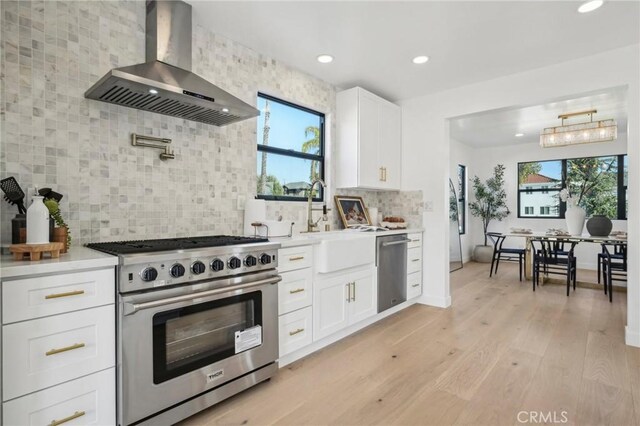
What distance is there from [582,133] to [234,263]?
4.72 meters

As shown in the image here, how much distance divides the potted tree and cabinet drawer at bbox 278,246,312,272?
5.95m

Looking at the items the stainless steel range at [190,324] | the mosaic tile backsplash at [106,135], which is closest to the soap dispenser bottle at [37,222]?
the stainless steel range at [190,324]

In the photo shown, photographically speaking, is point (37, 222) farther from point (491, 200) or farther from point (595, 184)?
point (595, 184)

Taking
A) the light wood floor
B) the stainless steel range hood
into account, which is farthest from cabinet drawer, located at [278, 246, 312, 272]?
the stainless steel range hood

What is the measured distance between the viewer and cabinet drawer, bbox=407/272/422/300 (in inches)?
152

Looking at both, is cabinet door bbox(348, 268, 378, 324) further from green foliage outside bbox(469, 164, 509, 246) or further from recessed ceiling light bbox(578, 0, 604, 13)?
green foliage outside bbox(469, 164, 509, 246)

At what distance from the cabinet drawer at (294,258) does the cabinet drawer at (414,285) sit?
5.69 feet

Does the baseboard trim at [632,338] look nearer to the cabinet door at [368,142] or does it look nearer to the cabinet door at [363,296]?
the cabinet door at [363,296]

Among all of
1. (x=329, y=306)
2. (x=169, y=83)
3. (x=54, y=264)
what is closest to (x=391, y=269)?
(x=329, y=306)

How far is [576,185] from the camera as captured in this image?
665cm

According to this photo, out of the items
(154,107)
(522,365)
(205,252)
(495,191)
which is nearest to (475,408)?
(522,365)

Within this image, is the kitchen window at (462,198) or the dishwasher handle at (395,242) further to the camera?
the kitchen window at (462,198)

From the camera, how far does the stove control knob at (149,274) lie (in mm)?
1615

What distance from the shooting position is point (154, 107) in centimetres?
218
